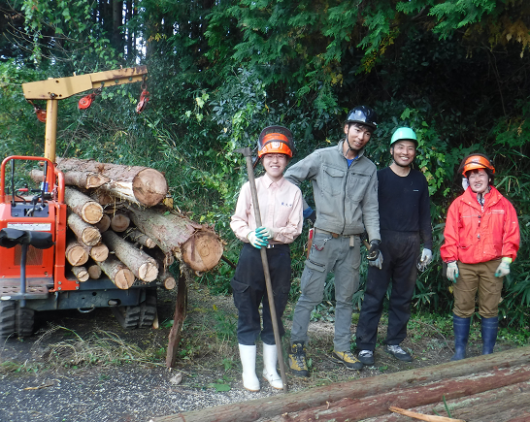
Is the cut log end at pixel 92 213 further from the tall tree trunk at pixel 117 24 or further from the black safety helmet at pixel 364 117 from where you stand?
the tall tree trunk at pixel 117 24

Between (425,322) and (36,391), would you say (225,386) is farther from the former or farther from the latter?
(425,322)

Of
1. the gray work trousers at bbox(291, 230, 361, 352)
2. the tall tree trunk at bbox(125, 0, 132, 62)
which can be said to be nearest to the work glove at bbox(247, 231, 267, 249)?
the gray work trousers at bbox(291, 230, 361, 352)

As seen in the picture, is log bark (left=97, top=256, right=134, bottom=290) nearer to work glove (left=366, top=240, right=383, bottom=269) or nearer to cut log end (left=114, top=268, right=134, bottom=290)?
cut log end (left=114, top=268, right=134, bottom=290)

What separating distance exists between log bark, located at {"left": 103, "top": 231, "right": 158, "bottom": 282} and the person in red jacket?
2552 millimetres

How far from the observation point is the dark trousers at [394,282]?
4.23 metres

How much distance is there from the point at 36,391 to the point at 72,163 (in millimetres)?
3270

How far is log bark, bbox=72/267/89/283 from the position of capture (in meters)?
4.31

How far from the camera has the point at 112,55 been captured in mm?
10164

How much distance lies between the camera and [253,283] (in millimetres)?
3615

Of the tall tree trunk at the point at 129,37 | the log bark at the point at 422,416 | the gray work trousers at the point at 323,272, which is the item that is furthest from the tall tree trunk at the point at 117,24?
the log bark at the point at 422,416

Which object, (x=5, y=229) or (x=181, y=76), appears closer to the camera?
(x=5, y=229)

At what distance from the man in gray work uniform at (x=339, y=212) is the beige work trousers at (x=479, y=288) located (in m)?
0.86

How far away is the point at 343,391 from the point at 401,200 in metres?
1.96

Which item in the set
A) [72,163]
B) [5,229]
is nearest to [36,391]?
[5,229]
